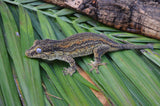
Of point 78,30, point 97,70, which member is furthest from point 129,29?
point 97,70

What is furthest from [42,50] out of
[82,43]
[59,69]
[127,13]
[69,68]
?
[127,13]

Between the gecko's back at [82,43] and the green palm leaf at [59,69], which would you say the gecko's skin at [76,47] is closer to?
the gecko's back at [82,43]

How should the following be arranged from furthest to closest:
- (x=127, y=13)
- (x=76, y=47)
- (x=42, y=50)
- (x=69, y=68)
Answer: (x=127, y=13), (x=76, y=47), (x=42, y=50), (x=69, y=68)

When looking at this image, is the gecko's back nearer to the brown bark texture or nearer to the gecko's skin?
the gecko's skin

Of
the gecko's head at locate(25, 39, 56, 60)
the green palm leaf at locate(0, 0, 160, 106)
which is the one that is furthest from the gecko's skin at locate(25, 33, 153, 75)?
the green palm leaf at locate(0, 0, 160, 106)

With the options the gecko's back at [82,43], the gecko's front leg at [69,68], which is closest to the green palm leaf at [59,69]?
the gecko's front leg at [69,68]

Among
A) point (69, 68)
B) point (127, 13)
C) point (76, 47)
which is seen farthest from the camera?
point (127, 13)

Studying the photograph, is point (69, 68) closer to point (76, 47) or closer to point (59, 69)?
point (59, 69)

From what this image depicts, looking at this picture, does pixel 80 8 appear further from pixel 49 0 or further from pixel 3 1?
pixel 3 1
